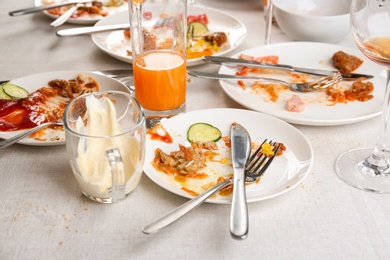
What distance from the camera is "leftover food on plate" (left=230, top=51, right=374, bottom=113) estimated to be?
5.04 feet

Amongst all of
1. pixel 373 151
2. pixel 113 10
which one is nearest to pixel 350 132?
pixel 373 151

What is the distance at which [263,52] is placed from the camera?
181cm

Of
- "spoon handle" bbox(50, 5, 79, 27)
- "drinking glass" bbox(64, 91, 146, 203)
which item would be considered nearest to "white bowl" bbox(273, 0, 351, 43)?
"spoon handle" bbox(50, 5, 79, 27)

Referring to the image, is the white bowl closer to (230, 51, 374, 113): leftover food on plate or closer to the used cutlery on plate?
(230, 51, 374, 113): leftover food on plate

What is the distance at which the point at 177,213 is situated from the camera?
39.8 inches

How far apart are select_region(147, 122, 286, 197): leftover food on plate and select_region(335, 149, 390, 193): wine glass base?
0.16 m

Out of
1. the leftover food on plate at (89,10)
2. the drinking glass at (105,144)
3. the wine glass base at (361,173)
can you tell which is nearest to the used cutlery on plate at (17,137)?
the drinking glass at (105,144)

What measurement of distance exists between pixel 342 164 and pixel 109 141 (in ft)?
1.95

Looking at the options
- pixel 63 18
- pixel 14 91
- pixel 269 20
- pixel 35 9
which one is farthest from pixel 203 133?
pixel 35 9

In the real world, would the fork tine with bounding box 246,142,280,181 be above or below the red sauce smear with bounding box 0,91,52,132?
above

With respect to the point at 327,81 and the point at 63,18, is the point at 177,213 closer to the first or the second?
the point at 327,81

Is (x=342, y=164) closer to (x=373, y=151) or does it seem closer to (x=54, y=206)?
(x=373, y=151)

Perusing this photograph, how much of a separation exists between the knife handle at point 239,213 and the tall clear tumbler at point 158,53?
0.40m

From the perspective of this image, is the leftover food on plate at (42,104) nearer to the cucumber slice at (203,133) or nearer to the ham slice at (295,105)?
the cucumber slice at (203,133)
